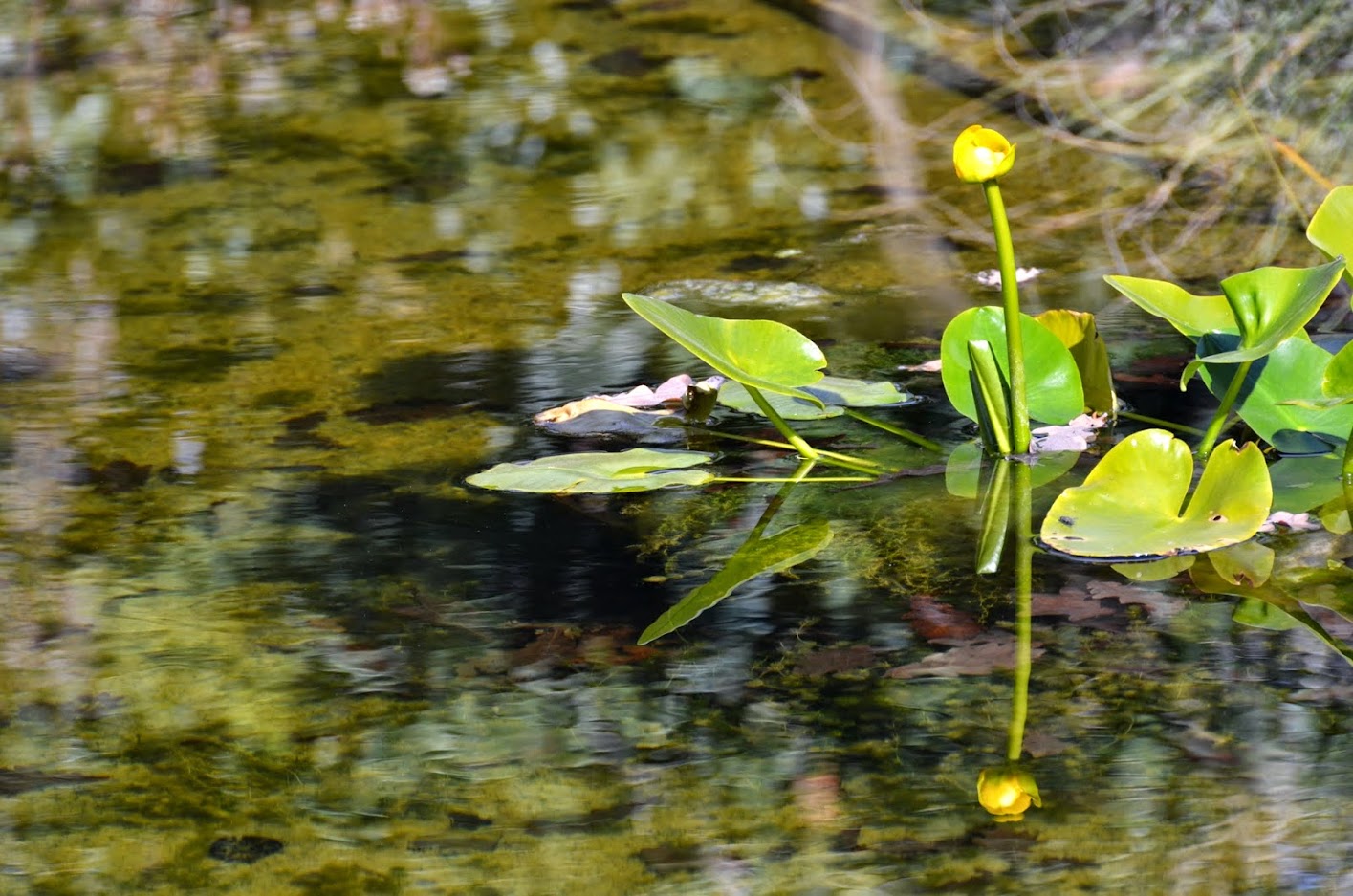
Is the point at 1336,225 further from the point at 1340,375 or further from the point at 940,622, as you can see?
the point at 940,622

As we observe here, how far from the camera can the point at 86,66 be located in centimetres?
321

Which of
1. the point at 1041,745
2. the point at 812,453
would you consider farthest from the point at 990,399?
the point at 1041,745

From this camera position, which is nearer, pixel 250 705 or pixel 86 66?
pixel 250 705

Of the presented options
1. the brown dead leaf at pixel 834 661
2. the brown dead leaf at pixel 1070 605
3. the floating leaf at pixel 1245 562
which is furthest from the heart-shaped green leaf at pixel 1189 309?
the brown dead leaf at pixel 834 661

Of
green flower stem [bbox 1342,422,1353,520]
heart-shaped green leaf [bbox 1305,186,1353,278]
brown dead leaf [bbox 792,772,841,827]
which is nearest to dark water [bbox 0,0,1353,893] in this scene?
brown dead leaf [bbox 792,772,841,827]

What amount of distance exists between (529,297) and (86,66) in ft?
5.05

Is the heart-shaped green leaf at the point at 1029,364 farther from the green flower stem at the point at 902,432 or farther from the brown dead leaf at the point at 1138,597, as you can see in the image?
the brown dead leaf at the point at 1138,597

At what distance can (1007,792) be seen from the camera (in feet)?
3.12

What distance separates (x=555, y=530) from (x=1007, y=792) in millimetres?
538

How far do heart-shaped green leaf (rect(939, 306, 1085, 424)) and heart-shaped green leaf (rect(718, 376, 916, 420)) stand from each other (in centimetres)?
12

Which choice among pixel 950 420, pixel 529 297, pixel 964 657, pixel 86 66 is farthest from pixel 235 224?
pixel 964 657

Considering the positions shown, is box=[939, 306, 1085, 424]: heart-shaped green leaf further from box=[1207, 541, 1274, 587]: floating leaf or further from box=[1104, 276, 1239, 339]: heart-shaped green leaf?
box=[1207, 541, 1274, 587]: floating leaf

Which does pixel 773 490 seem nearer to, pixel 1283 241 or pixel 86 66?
pixel 1283 241

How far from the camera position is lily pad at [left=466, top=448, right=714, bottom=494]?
1.42m
